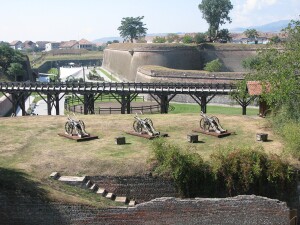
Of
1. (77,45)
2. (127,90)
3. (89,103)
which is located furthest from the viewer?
(77,45)

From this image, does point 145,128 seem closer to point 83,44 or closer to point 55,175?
point 55,175

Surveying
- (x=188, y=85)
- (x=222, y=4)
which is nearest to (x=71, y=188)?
(x=188, y=85)

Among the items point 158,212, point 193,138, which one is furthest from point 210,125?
point 158,212

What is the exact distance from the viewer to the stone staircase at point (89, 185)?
537 inches

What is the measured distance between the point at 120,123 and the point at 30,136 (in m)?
4.48

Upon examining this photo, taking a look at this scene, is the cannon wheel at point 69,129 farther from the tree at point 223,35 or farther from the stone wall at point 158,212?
the tree at point 223,35

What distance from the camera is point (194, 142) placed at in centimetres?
1738

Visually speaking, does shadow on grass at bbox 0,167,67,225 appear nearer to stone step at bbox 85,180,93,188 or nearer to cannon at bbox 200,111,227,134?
stone step at bbox 85,180,93,188

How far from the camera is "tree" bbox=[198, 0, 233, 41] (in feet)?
241

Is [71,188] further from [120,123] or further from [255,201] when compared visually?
[120,123]

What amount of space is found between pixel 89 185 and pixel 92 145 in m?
3.45

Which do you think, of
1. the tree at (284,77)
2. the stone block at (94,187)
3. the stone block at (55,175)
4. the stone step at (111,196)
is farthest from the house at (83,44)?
the stone step at (111,196)

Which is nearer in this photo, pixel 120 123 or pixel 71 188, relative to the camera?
pixel 71 188

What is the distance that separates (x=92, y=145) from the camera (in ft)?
56.3
